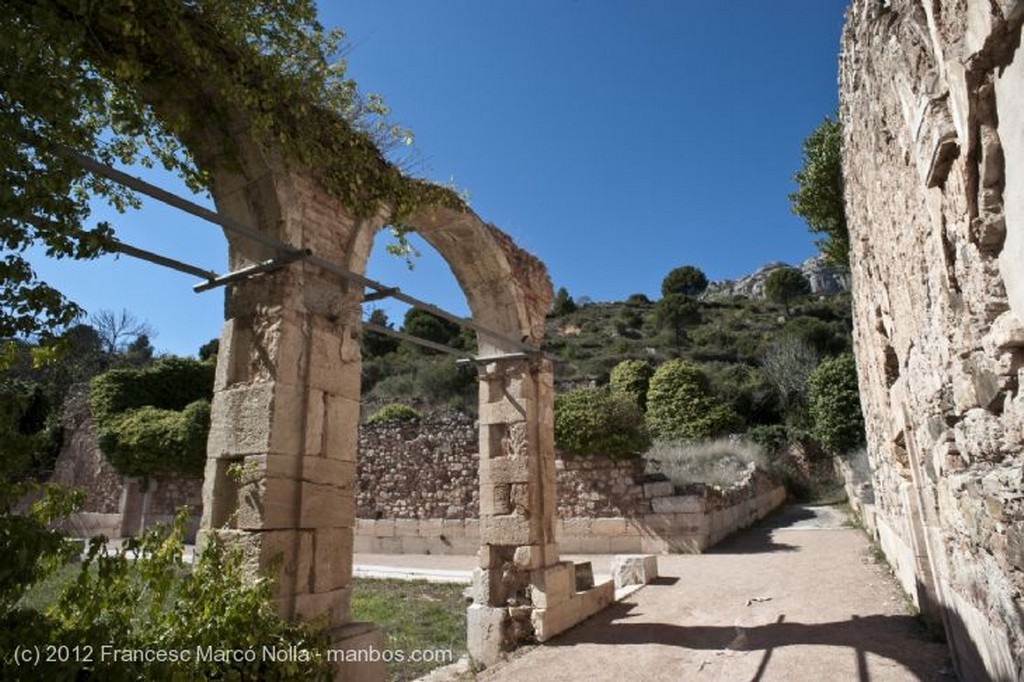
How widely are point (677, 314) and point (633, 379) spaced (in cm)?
2191

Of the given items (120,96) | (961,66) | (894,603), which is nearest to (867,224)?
(894,603)

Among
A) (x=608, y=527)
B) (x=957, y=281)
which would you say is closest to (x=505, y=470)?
(x=957, y=281)

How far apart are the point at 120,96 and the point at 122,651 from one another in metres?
3.33

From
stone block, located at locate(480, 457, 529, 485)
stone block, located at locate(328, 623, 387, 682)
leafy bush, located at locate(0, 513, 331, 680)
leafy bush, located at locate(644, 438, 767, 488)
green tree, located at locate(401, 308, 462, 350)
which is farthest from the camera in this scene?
green tree, located at locate(401, 308, 462, 350)

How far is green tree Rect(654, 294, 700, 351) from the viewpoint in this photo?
49719mm

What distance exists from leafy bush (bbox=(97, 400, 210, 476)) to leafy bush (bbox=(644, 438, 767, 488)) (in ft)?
43.9

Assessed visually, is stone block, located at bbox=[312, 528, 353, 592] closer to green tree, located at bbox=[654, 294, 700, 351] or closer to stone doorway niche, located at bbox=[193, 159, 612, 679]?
stone doorway niche, located at bbox=[193, 159, 612, 679]

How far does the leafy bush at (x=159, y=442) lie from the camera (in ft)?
60.3

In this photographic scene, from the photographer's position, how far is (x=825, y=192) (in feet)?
50.4

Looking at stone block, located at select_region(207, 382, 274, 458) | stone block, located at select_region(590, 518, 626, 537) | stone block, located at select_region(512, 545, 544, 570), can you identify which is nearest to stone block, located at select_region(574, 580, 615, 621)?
stone block, located at select_region(512, 545, 544, 570)

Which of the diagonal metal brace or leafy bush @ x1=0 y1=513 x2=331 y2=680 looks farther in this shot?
the diagonal metal brace

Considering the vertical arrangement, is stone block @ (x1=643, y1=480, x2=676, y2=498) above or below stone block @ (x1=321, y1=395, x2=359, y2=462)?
below

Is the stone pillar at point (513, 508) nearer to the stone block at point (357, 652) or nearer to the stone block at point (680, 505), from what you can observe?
the stone block at point (357, 652)

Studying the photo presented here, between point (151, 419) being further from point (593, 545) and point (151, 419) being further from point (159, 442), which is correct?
point (593, 545)
